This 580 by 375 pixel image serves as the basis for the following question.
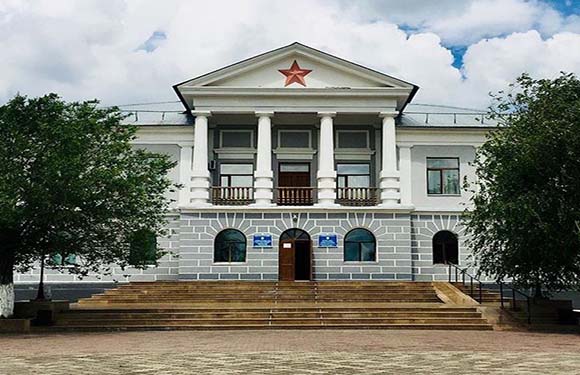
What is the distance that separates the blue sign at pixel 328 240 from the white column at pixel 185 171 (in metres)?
5.70

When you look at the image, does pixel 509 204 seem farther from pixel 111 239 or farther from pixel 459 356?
pixel 111 239

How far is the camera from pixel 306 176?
3053 centimetres

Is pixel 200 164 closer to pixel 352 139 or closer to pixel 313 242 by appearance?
pixel 313 242

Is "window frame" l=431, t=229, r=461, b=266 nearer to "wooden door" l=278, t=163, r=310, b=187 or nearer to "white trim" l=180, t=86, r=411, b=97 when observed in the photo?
"wooden door" l=278, t=163, r=310, b=187

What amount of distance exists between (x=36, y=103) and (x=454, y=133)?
18065mm

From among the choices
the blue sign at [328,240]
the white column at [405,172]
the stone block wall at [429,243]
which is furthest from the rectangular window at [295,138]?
the stone block wall at [429,243]

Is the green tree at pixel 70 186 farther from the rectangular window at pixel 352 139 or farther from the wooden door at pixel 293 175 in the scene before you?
the rectangular window at pixel 352 139

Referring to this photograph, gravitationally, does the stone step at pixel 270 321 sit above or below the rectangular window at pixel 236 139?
below

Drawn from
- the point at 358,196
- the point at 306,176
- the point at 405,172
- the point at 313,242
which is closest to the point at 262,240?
the point at 313,242

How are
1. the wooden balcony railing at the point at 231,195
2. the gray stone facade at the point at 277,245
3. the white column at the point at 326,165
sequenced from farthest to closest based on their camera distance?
the wooden balcony railing at the point at 231,195, the white column at the point at 326,165, the gray stone facade at the point at 277,245

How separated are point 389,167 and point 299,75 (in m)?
5.27

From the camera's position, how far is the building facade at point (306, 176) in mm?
27766

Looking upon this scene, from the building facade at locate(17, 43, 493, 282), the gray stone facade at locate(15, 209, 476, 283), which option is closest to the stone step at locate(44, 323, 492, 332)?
the building facade at locate(17, 43, 493, 282)

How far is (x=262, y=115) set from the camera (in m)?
28.5
